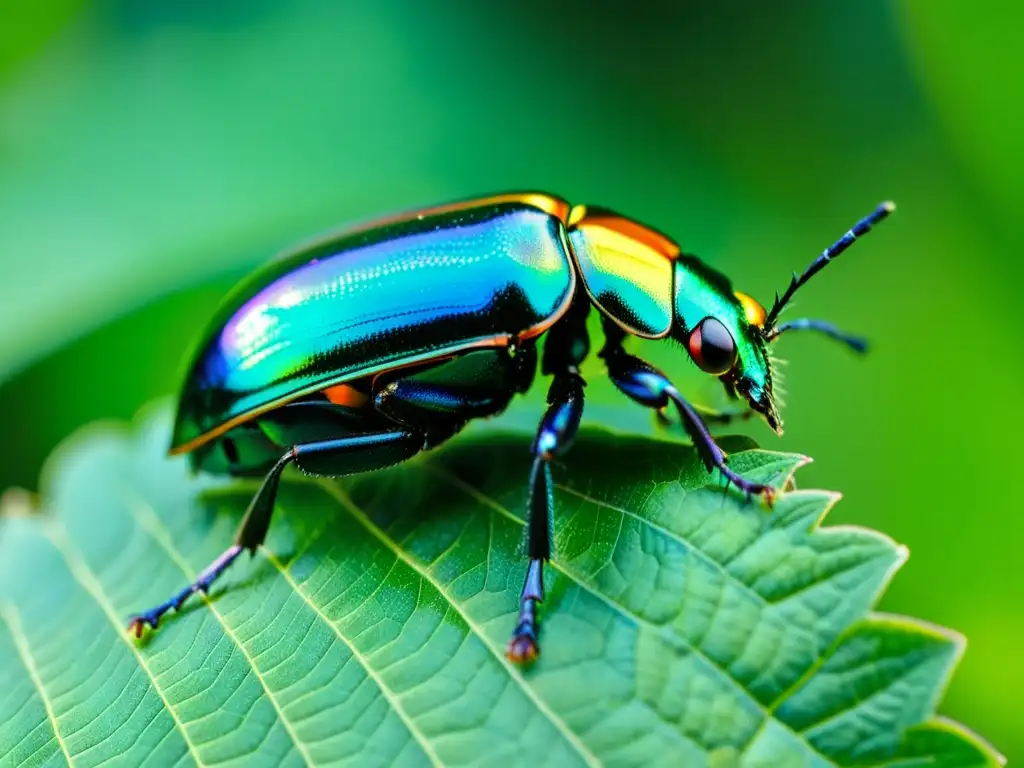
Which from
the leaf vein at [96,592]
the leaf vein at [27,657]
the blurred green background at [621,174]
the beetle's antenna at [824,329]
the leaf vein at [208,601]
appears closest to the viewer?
the leaf vein at [208,601]

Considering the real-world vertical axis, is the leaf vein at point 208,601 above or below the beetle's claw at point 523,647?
above

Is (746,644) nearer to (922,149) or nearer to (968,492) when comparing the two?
(968,492)

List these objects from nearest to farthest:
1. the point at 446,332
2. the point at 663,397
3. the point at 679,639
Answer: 1. the point at 679,639
2. the point at 663,397
3. the point at 446,332

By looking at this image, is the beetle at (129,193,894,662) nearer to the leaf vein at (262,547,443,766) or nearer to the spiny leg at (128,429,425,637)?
the spiny leg at (128,429,425,637)

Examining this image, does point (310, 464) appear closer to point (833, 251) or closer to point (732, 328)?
point (732, 328)

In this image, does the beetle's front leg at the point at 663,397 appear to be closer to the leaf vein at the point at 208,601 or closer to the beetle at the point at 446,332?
the beetle at the point at 446,332

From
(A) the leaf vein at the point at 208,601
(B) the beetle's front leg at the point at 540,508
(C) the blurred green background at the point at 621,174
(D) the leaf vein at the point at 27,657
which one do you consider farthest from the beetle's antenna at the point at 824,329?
(D) the leaf vein at the point at 27,657

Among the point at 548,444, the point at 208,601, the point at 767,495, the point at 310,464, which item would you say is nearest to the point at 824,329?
the point at 767,495
